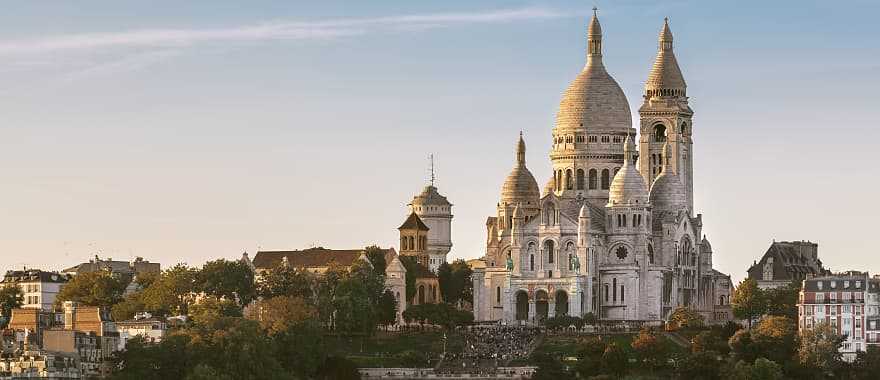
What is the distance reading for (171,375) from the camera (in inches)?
7461

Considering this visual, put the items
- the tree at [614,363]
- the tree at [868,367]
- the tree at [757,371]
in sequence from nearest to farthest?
the tree at [757,371] → the tree at [868,367] → the tree at [614,363]

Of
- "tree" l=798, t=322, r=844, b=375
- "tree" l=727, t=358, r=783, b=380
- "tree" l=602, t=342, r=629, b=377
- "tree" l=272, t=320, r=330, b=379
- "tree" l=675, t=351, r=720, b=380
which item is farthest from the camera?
"tree" l=272, t=320, r=330, b=379

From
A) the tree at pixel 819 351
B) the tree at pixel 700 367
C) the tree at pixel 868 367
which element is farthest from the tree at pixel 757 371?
the tree at pixel 868 367

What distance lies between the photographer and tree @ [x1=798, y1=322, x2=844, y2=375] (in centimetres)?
19600

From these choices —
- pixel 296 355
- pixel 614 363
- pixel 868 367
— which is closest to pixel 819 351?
pixel 868 367

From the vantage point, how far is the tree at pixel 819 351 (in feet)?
643

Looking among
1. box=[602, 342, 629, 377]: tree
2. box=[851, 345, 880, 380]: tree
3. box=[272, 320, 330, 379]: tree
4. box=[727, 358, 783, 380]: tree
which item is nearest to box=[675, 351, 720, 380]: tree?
box=[727, 358, 783, 380]: tree

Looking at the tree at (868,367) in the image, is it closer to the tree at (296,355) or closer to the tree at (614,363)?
the tree at (614,363)

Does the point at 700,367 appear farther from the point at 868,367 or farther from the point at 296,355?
the point at 296,355

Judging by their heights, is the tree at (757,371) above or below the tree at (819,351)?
below

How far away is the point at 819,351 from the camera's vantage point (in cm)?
19662

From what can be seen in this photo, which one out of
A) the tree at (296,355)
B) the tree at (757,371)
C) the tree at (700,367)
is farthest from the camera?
the tree at (296,355)

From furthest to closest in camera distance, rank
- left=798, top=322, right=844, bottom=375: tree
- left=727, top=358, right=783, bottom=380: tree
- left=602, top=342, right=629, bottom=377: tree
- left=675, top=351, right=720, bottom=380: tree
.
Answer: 1. left=602, top=342, right=629, bottom=377: tree
2. left=798, top=322, right=844, bottom=375: tree
3. left=675, top=351, right=720, bottom=380: tree
4. left=727, top=358, right=783, bottom=380: tree

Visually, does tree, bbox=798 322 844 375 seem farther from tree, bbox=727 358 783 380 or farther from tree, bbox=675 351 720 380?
tree, bbox=675 351 720 380
